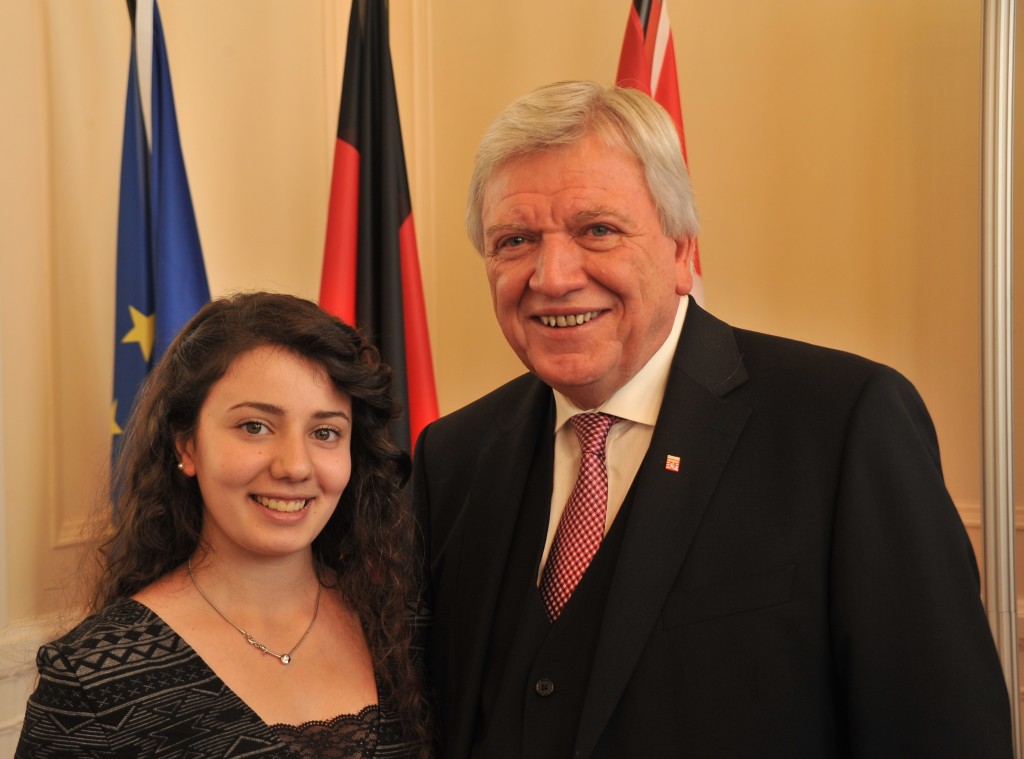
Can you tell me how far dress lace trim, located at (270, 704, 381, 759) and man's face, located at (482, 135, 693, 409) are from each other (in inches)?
26.9

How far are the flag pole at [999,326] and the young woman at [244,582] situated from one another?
160 centimetres

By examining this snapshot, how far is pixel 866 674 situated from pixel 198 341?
125 centimetres

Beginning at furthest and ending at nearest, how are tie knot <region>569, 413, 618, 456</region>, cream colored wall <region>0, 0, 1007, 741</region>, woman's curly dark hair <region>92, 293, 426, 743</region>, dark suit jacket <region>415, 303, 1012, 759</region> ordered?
cream colored wall <region>0, 0, 1007, 741</region>
tie knot <region>569, 413, 618, 456</region>
woman's curly dark hair <region>92, 293, 426, 743</region>
dark suit jacket <region>415, 303, 1012, 759</region>

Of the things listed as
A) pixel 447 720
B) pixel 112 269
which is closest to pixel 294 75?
pixel 112 269

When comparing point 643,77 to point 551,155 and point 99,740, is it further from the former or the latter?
point 99,740

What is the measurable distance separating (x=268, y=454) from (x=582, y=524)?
570mm

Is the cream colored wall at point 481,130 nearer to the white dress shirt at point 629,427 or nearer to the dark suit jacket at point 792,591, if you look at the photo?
the white dress shirt at point 629,427

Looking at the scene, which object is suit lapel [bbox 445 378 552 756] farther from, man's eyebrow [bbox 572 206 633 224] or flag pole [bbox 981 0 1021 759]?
flag pole [bbox 981 0 1021 759]

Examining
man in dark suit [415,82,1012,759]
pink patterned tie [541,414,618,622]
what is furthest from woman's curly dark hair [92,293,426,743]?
pink patterned tie [541,414,618,622]

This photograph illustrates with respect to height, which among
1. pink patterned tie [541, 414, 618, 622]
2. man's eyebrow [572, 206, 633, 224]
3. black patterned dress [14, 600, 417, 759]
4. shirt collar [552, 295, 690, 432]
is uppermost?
man's eyebrow [572, 206, 633, 224]

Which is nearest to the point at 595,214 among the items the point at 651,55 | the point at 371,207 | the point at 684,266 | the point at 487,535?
the point at 684,266

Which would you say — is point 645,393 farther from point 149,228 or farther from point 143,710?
point 149,228

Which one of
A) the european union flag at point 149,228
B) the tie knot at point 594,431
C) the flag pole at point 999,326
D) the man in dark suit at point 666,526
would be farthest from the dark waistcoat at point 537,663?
the european union flag at point 149,228

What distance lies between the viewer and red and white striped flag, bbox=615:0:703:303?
134 inches
